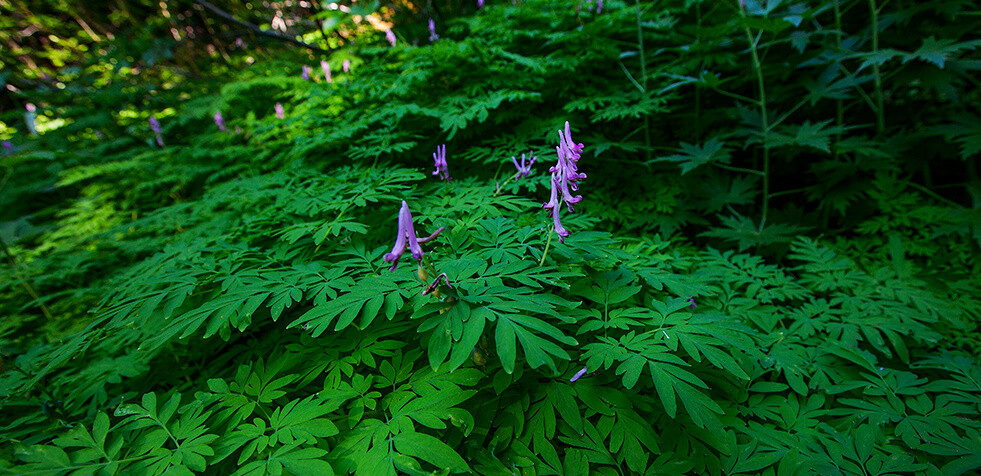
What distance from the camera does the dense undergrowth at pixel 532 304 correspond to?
1.07 metres

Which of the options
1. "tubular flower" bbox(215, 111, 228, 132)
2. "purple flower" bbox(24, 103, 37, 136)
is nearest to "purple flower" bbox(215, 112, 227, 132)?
"tubular flower" bbox(215, 111, 228, 132)

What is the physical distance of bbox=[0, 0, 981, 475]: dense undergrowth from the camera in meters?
1.07

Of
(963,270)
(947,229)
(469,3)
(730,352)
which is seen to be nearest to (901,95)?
(947,229)

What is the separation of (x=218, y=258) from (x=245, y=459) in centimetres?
104

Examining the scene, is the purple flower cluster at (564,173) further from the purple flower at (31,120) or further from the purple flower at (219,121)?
the purple flower at (31,120)

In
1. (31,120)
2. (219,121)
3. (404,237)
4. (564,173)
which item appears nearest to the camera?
(404,237)

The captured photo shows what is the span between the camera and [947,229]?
7.72 feet

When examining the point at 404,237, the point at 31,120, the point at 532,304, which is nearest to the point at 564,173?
the point at 532,304

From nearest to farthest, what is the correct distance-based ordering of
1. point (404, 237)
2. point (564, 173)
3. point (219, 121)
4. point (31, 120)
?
1. point (404, 237)
2. point (564, 173)
3. point (219, 121)
4. point (31, 120)

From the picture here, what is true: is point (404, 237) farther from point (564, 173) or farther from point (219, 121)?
point (219, 121)

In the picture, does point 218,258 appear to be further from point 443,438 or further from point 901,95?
point 901,95

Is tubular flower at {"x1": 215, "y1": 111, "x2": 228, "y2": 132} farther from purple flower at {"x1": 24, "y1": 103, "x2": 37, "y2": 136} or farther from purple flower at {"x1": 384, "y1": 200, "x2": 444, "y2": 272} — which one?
purple flower at {"x1": 384, "y1": 200, "x2": 444, "y2": 272}

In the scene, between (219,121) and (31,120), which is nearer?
(219,121)

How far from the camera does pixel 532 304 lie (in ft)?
3.41
